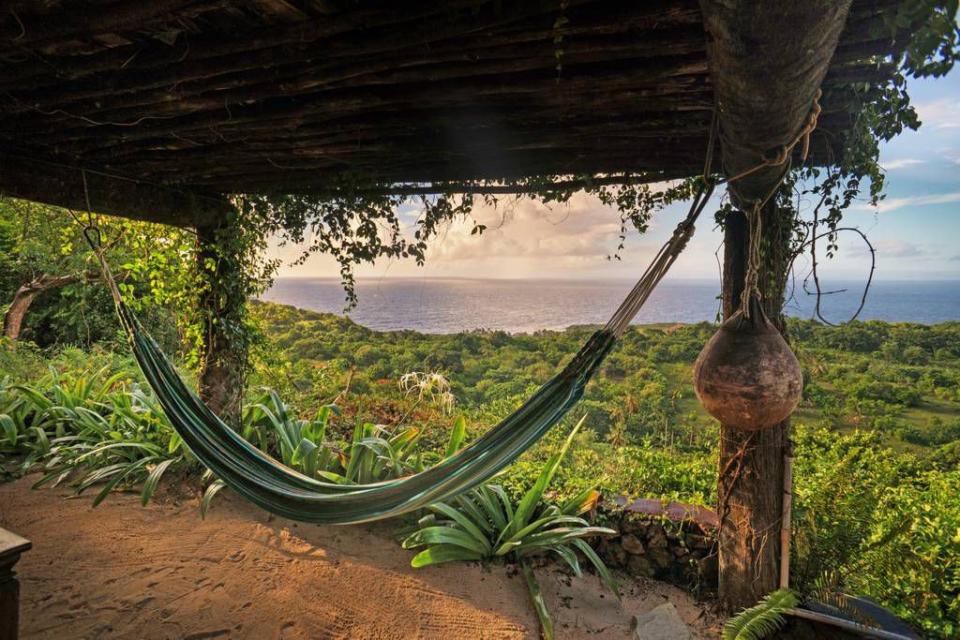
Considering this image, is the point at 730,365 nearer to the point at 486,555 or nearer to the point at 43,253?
the point at 486,555

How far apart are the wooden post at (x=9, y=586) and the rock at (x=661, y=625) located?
1824 millimetres

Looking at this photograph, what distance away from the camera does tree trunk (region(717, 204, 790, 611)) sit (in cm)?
171

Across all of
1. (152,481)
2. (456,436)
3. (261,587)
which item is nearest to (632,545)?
(456,436)

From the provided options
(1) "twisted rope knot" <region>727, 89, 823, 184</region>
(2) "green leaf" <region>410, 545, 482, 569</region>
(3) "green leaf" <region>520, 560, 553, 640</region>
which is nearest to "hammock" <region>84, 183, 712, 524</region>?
(1) "twisted rope knot" <region>727, 89, 823, 184</region>

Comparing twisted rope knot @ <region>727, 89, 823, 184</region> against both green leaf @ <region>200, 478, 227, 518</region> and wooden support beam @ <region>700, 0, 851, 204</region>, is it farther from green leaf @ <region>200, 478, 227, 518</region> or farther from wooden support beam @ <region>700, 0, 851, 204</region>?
green leaf @ <region>200, 478, 227, 518</region>

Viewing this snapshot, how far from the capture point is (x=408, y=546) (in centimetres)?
209

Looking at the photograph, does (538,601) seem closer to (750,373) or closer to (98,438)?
(750,373)

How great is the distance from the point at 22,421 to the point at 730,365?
3894mm

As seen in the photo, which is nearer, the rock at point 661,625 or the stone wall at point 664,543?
the rock at point 661,625

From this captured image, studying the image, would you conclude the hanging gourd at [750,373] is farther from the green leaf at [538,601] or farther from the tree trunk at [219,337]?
the tree trunk at [219,337]

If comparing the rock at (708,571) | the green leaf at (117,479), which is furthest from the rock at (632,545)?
the green leaf at (117,479)

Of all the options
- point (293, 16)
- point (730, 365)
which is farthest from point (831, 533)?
point (293, 16)

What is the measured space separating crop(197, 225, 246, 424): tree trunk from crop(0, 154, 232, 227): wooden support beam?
0.14 metres

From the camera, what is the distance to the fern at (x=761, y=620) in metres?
1.50
